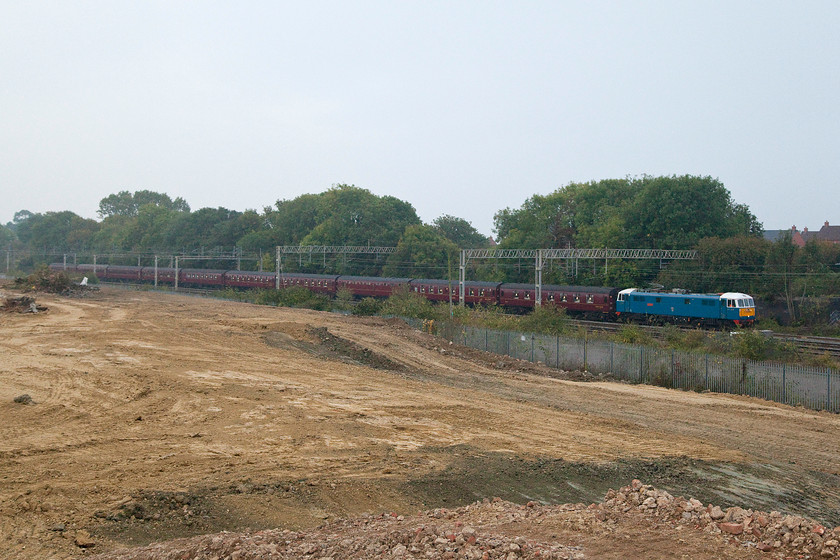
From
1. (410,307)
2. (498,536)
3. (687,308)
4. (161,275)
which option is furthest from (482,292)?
(161,275)

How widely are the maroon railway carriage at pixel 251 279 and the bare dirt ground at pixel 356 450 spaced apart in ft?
138

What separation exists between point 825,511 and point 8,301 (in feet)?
159

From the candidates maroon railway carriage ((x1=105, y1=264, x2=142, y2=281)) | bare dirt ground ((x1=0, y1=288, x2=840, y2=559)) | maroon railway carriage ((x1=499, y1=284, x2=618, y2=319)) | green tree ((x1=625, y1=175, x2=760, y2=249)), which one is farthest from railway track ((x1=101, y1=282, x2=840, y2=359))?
maroon railway carriage ((x1=105, y1=264, x2=142, y2=281))

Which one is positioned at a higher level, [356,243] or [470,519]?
[356,243]

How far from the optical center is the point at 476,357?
31.1m

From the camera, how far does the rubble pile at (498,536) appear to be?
7738 millimetres

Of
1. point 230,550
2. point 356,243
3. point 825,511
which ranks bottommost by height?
point 825,511

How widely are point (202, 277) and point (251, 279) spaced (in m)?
9.85

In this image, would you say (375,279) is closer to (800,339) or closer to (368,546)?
(800,339)

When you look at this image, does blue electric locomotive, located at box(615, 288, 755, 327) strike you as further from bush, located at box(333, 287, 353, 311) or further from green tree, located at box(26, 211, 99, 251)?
green tree, located at box(26, 211, 99, 251)

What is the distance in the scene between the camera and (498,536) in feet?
27.3

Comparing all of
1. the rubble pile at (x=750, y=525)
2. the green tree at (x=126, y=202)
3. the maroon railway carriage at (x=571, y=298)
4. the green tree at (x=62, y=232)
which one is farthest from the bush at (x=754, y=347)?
the green tree at (x=126, y=202)

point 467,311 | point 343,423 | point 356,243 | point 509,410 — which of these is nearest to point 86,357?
point 343,423

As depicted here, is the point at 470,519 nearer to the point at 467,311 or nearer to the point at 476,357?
the point at 476,357
